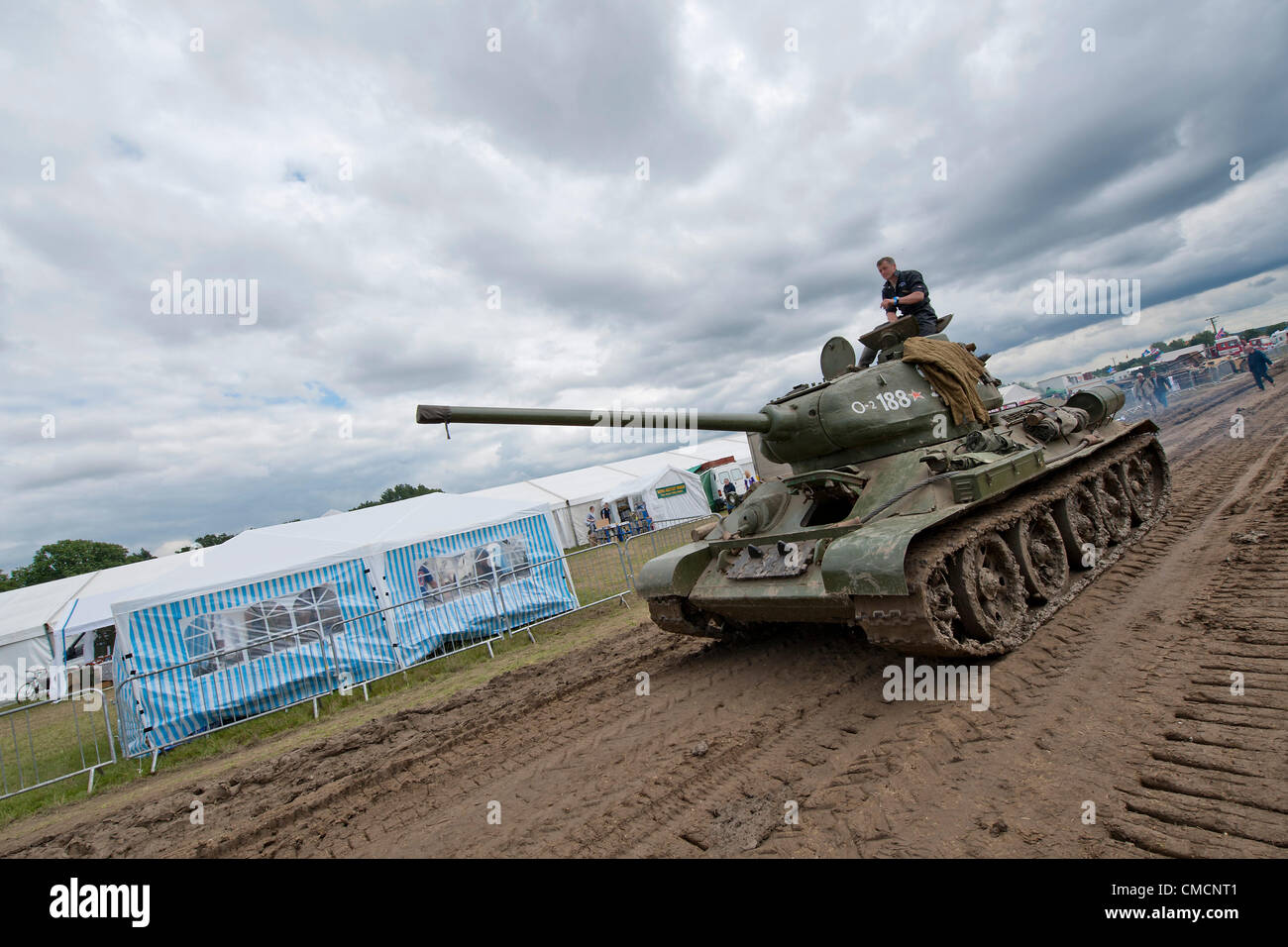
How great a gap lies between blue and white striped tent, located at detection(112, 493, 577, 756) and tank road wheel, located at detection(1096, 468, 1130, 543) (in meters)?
8.47

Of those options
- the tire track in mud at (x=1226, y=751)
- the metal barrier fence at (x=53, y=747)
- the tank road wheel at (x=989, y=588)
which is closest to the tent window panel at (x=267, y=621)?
the metal barrier fence at (x=53, y=747)

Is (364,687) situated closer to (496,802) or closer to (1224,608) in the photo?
(496,802)

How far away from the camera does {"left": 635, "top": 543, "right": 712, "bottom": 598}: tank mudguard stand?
6727 millimetres

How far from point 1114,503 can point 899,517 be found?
5073 millimetres

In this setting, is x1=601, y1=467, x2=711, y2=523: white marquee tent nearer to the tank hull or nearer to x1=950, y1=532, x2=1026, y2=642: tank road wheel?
the tank hull

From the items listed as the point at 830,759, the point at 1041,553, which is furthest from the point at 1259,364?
the point at 830,759

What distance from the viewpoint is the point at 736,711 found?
17.5ft

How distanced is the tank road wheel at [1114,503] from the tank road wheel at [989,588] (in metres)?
2.87

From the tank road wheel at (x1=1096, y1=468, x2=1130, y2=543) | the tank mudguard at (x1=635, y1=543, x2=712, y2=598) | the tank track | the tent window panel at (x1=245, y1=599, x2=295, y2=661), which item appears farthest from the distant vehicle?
the tent window panel at (x1=245, y1=599, x2=295, y2=661)

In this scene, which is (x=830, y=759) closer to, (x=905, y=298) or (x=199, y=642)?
(x=905, y=298)

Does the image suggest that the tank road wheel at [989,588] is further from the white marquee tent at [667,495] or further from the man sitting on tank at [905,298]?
the white marquee tent at [667,495]

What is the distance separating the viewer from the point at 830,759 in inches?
165
